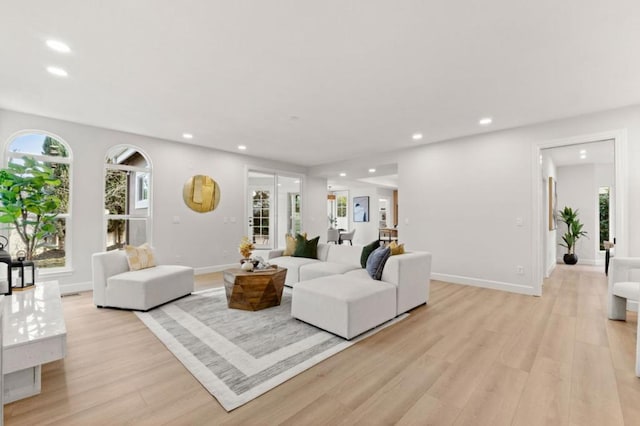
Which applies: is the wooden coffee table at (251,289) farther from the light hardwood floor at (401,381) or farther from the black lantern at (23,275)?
the black lantern at (23,275)

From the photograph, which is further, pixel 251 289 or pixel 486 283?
pixel 486 283

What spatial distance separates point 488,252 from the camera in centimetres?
477

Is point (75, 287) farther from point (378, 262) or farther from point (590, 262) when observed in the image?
point (590, 262)

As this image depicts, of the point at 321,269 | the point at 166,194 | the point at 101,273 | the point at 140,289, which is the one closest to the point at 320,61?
the point at 321,269

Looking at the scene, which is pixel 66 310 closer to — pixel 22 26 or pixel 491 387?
pixel 22 26

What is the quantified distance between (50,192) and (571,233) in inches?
411

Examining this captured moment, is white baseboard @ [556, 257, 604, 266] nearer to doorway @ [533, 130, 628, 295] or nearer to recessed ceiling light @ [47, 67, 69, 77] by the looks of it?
doorway @ [533, 130, 628, 295]

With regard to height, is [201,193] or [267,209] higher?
[201,193]

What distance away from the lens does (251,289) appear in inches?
138

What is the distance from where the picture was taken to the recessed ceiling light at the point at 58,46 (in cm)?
240

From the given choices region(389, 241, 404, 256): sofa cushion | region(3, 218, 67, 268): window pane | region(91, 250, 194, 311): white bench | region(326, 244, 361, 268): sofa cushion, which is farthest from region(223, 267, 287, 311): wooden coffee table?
region(3, 218, 67, 268): window pane

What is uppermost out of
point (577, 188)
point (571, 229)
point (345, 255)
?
point (577, 188)

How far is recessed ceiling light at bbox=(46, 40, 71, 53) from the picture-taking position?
240 cm

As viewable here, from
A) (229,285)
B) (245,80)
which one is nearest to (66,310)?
(229,285)
